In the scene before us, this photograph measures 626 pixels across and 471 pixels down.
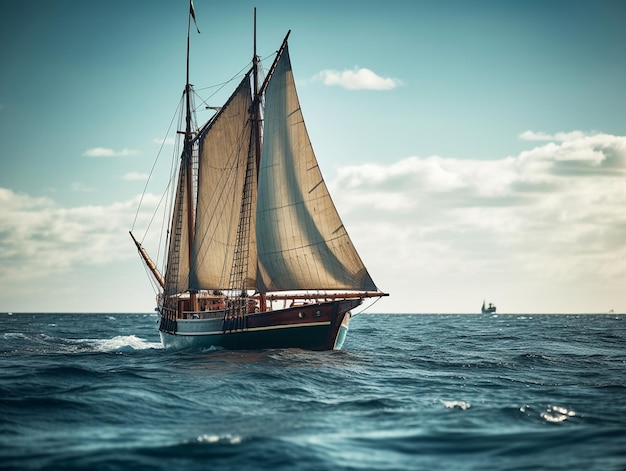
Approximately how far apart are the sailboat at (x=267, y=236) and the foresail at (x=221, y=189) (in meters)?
0.07

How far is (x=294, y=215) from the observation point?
36750mm

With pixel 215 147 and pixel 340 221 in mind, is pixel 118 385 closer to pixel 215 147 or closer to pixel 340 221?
pixel 340 221

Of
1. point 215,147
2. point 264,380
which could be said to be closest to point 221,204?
point 215,147

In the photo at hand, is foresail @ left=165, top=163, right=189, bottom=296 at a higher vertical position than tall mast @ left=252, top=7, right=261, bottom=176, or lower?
lower

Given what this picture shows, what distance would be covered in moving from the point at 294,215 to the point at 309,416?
1890cm

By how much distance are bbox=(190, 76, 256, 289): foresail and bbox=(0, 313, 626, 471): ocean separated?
1215cm

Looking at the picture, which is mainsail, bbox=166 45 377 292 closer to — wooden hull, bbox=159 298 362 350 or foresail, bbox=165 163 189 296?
wooden hull, bbox=159 298 362 350

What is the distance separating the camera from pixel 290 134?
37.1 m

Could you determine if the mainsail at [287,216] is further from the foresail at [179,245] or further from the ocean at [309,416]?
the foresail at [179,245]

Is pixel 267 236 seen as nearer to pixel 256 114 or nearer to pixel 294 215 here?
pixel 294 215

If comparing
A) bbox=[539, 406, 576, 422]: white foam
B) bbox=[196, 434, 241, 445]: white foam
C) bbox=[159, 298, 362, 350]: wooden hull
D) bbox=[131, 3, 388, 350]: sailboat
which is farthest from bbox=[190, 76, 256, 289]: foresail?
bbox=[196, 434, 241, 445]: white foam

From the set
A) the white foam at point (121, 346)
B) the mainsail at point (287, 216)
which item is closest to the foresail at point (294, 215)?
the mainsail at point (287, 216)

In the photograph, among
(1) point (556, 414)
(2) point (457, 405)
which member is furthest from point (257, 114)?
(1) point (556, 414)

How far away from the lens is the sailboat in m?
36.6
